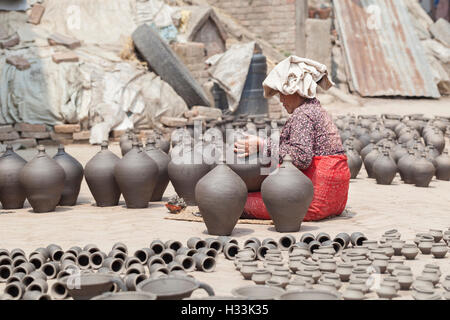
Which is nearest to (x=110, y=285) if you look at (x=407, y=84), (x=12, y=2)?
(x=12, y=2)

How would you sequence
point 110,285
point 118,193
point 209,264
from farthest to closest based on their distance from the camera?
point 118,193, point 209,264, point 110,285

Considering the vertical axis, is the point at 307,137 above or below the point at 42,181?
above

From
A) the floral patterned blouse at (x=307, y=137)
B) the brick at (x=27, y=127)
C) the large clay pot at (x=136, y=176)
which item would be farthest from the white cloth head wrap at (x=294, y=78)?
the brick at (x=27, y=127)

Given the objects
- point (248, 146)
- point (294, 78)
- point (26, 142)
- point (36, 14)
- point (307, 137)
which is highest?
point (36, 14)

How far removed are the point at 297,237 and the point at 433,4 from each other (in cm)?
2041

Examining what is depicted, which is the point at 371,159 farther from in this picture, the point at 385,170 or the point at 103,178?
the point at 103,178

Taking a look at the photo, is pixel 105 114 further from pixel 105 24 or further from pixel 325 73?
pixel 325 73

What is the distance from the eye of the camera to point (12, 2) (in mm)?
13836

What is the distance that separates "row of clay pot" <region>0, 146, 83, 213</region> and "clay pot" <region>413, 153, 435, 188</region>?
4.23 metres

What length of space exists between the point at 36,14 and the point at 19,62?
8.73 ft

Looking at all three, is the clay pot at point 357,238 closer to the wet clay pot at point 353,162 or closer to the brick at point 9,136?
the wet clay pot at point 353,162

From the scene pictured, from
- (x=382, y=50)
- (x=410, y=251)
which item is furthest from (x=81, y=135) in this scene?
(x=382, y=50)

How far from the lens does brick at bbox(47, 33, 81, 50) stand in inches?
526

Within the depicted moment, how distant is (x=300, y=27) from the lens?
19203 millimetres
